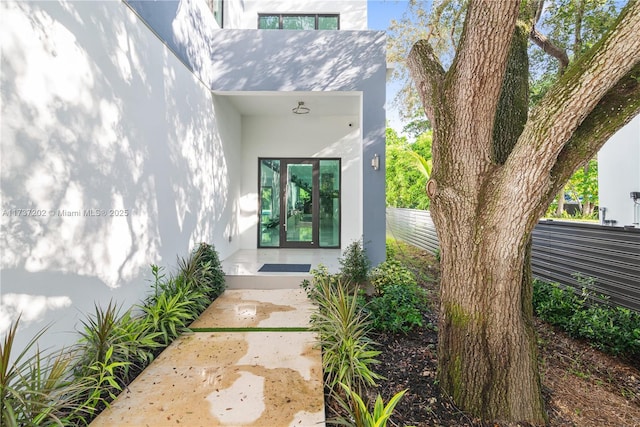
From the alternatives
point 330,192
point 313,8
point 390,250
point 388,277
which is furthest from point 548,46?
point 313,8

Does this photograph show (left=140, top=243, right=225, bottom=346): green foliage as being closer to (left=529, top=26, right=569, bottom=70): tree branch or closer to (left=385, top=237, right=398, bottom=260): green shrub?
(left=385, top=237, right=398, bottom=260): green shrub

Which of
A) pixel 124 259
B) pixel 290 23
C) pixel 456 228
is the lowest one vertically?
pixel 124 259

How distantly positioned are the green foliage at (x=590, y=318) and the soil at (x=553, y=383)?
12 cm

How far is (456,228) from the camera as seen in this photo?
2.55m

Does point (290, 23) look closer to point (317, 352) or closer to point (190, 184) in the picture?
point (190, 184)

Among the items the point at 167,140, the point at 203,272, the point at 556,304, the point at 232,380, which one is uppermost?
the point at 167,140

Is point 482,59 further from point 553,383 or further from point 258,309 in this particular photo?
point 258,309

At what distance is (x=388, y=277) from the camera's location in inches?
187

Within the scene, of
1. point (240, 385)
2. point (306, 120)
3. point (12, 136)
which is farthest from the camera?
point (306, 120)

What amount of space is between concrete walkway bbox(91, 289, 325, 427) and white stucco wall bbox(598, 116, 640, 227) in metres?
7.90

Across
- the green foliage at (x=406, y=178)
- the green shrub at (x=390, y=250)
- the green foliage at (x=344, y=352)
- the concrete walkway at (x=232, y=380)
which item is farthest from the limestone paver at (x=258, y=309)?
the green foliage at (x=406, y=178)

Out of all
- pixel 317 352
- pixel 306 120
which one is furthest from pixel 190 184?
pixel 306 120

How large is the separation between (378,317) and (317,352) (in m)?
1.01

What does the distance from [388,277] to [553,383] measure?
2.25 meters
